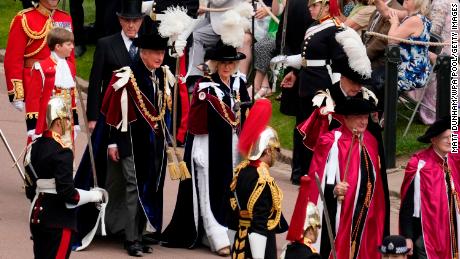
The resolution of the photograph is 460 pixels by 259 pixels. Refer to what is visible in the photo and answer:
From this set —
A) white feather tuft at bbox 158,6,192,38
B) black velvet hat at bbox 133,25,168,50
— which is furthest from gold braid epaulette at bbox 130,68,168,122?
white feather tuft at bbox 158,6,192,38

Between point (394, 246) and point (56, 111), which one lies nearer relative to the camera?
point (394, 246)

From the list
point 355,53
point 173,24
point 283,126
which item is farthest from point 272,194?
point 283,126

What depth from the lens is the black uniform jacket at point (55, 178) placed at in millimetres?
12484

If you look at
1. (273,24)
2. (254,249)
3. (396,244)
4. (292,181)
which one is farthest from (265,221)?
(273,24)

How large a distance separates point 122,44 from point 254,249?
325cm

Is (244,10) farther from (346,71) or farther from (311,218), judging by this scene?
(311,218)

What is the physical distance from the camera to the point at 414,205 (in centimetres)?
1298

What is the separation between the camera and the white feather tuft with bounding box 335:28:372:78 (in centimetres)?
1352

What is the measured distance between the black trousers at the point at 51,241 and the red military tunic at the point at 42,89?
2.61 meters

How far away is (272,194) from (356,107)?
3.67 feet

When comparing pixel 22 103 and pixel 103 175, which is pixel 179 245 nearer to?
pixel 103 175

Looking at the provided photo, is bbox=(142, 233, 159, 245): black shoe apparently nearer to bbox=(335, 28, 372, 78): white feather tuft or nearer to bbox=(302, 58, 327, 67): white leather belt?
bbox=(335, 28, 372, 78): white feather tuft

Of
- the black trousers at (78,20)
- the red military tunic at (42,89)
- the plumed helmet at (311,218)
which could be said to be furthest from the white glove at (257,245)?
the black trousers at (78,20)

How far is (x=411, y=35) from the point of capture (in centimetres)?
1800
